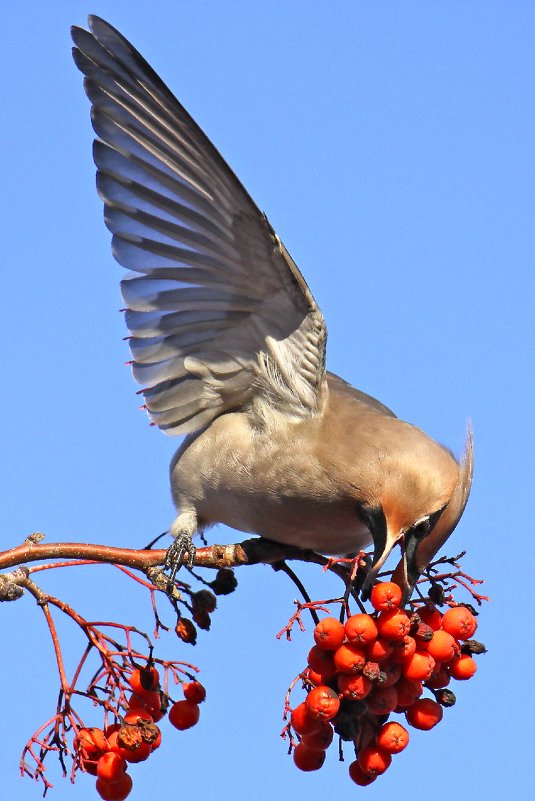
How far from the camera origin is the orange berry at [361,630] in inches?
154

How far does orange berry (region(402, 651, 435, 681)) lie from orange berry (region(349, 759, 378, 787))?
0.39m

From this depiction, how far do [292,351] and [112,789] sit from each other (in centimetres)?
211

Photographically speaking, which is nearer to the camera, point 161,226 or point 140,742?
point 140,742

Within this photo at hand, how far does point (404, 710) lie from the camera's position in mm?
4172

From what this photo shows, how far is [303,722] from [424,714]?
0.42m

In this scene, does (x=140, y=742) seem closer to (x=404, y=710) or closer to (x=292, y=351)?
(x=404, y=710)

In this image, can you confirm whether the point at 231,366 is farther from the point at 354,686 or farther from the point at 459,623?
the point at 354,686

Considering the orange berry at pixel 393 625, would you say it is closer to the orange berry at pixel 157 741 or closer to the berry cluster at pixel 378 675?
the berry cluster at pixel 378 675

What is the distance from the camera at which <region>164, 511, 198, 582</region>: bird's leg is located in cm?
496

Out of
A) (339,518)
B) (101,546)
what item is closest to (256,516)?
(339,518)

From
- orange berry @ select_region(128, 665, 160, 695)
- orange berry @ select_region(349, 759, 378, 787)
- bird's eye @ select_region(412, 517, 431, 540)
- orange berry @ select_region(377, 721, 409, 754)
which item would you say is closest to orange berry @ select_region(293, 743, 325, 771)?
orange berry @ select_region(349, 759, 378, 787)

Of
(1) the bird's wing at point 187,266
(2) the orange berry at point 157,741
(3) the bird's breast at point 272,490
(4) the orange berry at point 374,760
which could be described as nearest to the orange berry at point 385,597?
(4) the orange berry at point 374,760

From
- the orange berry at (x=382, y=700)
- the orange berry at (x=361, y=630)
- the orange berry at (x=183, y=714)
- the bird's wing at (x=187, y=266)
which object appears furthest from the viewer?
the bird's wing at (x=187, y=266)

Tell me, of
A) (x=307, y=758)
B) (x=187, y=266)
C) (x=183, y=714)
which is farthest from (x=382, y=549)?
(x=187, y=266)
